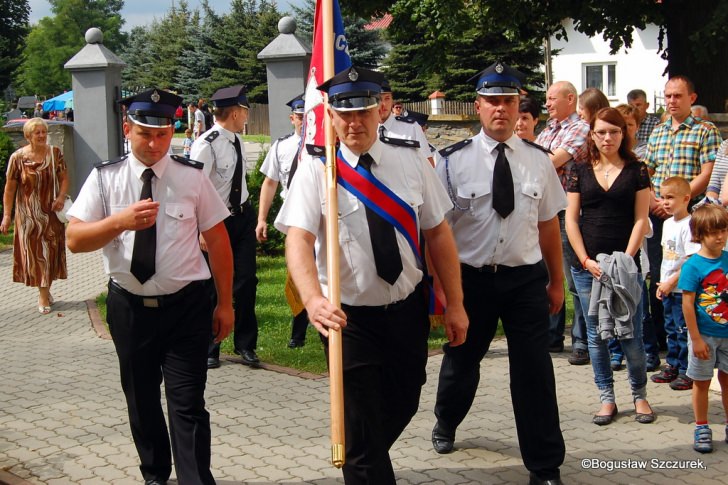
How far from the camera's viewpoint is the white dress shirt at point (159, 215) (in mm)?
5227

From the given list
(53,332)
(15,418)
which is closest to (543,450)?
(15,418)

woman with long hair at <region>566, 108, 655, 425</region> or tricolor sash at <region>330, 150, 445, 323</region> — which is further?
woman with long hair at <region>566, 108, 655, 425</region>

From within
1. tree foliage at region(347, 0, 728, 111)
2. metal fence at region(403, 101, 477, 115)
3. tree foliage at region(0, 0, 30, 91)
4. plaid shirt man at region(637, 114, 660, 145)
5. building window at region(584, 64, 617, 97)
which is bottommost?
plaid shirt man at region(637, 114, 660, 145)

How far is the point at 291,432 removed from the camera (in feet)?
21.8

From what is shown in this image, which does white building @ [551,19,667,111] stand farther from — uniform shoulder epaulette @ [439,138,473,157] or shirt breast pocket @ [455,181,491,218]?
shirt breast pocket @ [455,181,491,218]

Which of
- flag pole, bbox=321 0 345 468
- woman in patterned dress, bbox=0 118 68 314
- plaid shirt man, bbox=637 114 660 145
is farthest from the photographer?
woman in patterned dress, bbox=0 118 68 314

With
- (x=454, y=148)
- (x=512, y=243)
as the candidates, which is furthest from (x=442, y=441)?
(x=454, y=148)

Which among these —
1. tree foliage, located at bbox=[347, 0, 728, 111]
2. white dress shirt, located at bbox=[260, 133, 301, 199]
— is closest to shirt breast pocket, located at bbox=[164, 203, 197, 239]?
white dress shirt, located at bbox=[260, 133, 301, 199]

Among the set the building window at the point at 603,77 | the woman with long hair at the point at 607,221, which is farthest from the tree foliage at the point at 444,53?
the building window at the point at 603,77

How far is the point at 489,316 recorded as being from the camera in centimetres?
571

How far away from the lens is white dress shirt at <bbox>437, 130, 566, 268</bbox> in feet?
18.4

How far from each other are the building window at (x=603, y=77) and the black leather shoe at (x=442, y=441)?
46376 mm

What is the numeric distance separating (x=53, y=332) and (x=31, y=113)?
58222 mm

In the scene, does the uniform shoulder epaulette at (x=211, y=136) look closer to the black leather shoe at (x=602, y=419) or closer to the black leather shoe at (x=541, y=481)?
the black leather shoe at (x=602, y=419)
